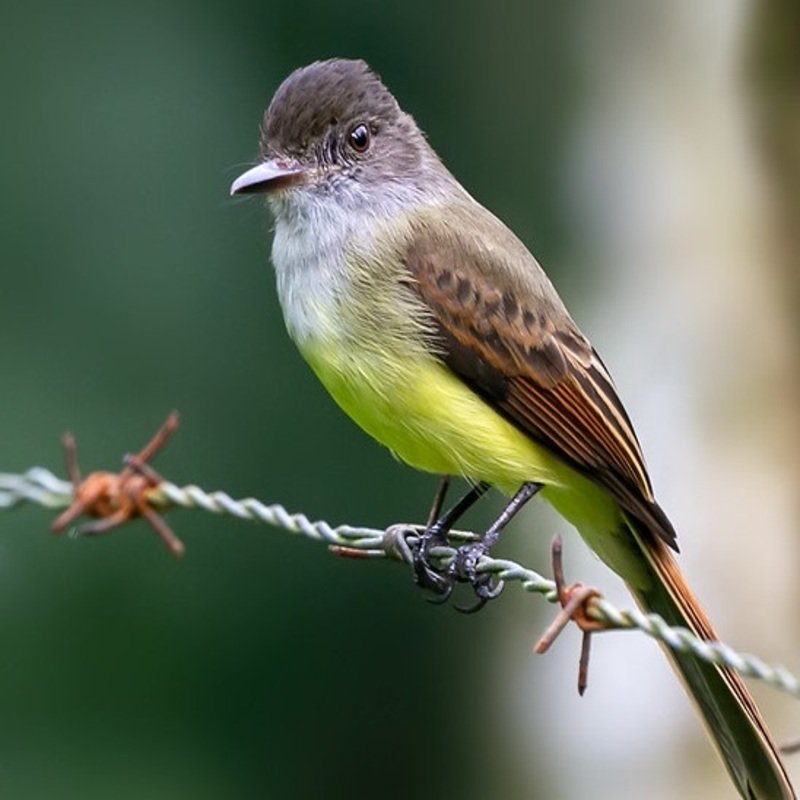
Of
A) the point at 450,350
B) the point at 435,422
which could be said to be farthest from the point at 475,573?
the point at 450,350

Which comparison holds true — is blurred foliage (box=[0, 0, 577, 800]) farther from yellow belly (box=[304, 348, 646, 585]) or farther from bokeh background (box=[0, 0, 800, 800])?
yellow belly (box=[304, 348, 646, 585])

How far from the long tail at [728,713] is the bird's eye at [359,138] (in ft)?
3.92

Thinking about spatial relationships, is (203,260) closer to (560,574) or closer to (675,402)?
(675,402)

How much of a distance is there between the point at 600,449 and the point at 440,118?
393 centimetres

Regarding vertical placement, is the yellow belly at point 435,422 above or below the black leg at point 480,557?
above

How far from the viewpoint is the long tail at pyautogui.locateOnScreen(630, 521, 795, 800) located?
3326 mm

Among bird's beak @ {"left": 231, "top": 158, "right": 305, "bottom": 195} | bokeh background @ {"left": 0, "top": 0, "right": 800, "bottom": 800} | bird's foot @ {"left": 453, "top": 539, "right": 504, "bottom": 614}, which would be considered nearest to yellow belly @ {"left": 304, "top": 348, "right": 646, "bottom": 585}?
bird's foot @ {"left": 453, "top": 539, "right": 504, "bottom": 614}

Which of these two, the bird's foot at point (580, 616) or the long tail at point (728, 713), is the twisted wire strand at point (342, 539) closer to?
the bird's foot at point (580, 616)

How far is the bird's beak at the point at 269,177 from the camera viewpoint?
4105 millimetres

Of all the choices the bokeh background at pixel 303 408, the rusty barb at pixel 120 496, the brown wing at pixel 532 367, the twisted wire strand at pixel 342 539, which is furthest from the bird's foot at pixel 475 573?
the bokeh background at pixel 303 408

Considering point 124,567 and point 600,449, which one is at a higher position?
point 600,449

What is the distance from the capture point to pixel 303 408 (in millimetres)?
6965

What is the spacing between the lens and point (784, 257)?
730 cm

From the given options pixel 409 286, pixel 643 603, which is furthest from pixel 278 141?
pixel 643 603
